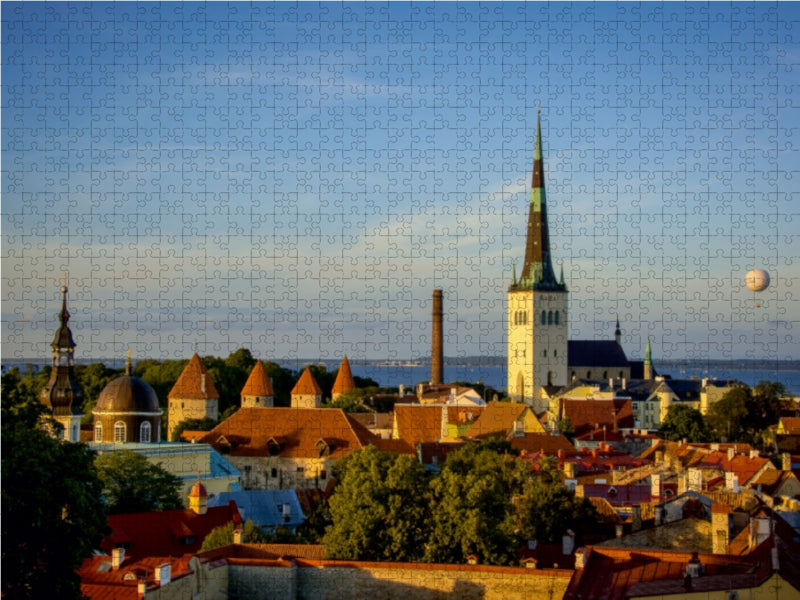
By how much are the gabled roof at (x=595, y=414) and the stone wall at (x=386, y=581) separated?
187 ft

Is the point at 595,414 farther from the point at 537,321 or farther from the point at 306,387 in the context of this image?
the point at 537,321

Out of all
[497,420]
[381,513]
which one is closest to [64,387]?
[381,513]

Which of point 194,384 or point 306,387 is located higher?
point 194,384

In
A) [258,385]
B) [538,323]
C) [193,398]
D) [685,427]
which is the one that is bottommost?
[685,427]

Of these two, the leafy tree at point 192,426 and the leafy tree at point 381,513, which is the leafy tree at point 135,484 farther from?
the leafy tree at point 192,426

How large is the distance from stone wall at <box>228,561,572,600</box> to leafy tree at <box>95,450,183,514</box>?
13421mm

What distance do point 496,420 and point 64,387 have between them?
103 ft

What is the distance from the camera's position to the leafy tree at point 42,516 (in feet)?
66.9

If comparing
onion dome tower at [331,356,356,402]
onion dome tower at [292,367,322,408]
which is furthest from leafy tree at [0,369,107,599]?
onion dome tower at [331,356,356,402]

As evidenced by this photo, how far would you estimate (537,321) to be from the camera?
12275 cm

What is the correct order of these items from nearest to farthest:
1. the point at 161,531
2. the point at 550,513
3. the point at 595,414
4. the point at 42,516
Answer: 1. the point at 42,516
2. the point at 550,513
3. the point at 161,531
4. the point at 595,414

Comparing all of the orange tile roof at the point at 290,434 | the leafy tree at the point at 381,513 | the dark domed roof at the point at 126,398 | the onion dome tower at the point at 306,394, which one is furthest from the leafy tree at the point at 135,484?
the onion dome tower at the point at 306,394

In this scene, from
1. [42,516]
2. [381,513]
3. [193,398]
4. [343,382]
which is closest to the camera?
[42,516]

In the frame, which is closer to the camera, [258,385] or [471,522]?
[471,522]
